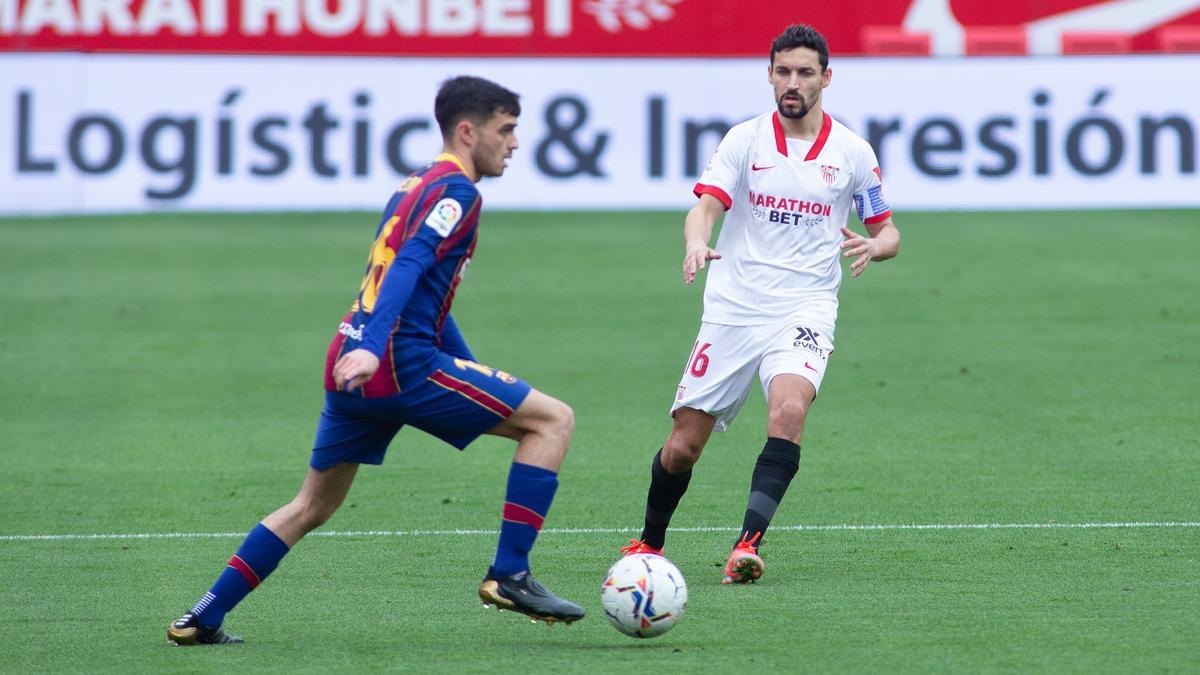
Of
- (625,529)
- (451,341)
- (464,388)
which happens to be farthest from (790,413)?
(464,388)

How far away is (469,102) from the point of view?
252 inches

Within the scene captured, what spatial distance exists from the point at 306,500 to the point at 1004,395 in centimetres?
709

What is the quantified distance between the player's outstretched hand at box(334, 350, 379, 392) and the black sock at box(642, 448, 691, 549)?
2212 millimetres

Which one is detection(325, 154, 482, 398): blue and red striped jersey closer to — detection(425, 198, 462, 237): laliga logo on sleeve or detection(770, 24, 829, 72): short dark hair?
detection(425, 198, 462, 237): laliga logo on sleeve

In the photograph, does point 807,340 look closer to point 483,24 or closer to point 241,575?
point 241,575

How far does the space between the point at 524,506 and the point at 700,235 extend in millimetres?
1634

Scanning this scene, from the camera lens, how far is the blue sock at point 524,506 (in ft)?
21.0

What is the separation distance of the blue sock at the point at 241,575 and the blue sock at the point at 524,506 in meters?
0.76

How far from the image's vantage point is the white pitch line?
28.0 ft

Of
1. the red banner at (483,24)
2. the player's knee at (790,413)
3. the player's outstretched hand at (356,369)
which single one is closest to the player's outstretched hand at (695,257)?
the player's knee at (790,413)

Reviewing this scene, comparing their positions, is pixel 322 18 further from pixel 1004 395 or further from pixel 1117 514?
pixel 1117 514

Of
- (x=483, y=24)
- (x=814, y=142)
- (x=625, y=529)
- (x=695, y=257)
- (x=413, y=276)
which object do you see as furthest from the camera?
(x=483, y=24)

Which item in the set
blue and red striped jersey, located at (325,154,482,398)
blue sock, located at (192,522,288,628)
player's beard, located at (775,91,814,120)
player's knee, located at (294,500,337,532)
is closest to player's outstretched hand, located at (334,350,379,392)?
blue and red striped jersey, located at (325,154,482,398)

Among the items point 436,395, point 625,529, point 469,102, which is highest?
point 469,102
